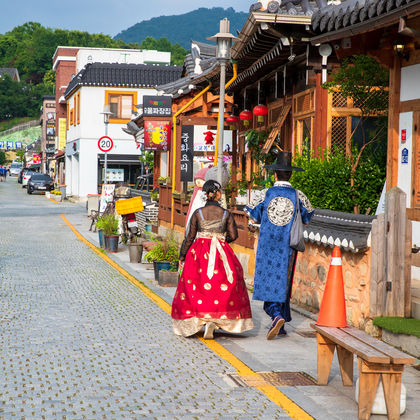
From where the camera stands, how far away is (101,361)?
23.6 ft

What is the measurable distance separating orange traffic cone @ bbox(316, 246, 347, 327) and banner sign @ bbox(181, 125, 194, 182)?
13.9m

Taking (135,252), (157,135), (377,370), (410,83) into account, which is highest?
(410,83)

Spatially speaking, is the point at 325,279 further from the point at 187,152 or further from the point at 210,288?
the point at 187,152

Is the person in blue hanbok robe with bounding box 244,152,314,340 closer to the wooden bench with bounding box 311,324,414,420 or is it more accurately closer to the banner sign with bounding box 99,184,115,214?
the wooden bench with bounding box 311,324,414,420

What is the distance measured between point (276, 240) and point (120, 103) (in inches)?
1514

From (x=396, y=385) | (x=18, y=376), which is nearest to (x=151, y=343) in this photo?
(x=18, y=376)

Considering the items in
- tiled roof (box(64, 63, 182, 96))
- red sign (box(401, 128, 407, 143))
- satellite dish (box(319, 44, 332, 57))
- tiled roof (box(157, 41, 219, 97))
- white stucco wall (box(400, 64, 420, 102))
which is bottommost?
red sign (box(401, 128, 407, 143))

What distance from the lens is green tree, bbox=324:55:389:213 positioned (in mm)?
12555

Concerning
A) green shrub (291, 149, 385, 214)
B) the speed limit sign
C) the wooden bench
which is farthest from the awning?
the wooden bench

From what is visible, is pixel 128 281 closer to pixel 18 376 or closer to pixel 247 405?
pixel 18 376

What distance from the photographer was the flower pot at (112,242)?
18359mm

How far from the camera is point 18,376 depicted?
6566 millimetres

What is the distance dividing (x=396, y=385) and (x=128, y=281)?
8417 mm

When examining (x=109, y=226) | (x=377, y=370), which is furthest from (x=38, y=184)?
(x=377, y=370)
